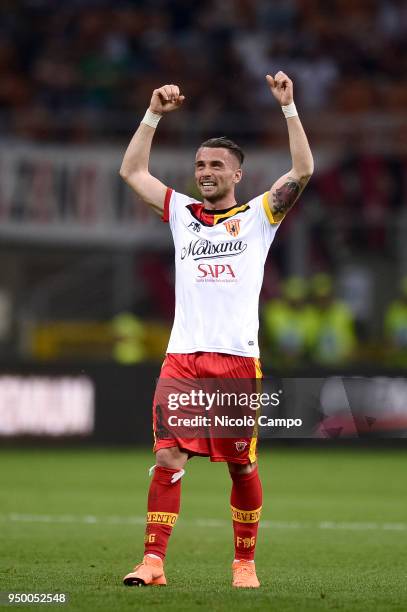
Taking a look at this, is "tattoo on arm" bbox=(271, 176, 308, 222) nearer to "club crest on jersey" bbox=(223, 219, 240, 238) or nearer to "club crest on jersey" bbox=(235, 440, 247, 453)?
"club crest on jersey" bbox=(223, 219, 240, 238)

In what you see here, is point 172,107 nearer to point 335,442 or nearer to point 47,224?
point 335,442

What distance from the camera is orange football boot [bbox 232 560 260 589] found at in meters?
7.26

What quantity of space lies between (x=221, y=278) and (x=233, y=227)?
0.29 metres

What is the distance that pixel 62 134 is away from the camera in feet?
72.2

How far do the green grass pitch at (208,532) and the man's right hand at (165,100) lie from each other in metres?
2.56

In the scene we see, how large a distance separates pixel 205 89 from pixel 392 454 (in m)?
7.61

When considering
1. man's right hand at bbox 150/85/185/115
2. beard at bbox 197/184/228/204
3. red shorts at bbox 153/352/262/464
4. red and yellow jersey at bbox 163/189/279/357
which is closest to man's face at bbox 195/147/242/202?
beard at bbox 197/184/228/204

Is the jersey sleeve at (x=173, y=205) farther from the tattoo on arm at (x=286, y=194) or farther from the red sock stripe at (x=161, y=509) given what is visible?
the red sock stripe at (x=161, y=509)

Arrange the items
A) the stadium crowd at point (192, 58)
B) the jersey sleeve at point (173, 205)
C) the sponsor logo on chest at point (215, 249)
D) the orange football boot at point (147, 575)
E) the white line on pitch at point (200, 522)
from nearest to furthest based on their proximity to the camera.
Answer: the orange football boot at point (147, 575) < the sponsor logo on chest at point (215, 249) < the jersey sleeve at point (173, 205) < the white line on pitch at point (200, 522) < the stadium crowd at point (192, 58)

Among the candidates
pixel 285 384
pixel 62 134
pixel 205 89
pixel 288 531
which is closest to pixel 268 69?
pixel 205 89

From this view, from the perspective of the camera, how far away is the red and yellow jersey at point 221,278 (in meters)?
7.23

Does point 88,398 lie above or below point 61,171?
below

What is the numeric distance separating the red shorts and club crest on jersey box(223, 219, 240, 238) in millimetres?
643

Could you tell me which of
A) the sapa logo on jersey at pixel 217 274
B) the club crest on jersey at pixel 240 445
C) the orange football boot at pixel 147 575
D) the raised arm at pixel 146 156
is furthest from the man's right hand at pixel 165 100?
the orange football boot at pixel 147 575
